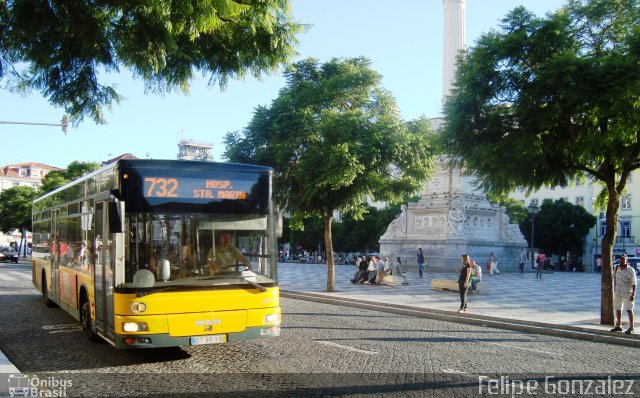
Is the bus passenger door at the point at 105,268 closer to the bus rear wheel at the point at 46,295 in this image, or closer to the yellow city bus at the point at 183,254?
the yellow city bus at the point at 183,254

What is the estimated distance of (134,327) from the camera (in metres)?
8.31

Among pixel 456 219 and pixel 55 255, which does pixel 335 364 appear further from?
pixel 456 219

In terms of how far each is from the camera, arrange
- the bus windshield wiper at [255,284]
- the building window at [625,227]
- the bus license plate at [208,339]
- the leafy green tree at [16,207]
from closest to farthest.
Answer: the bus license plate at [208,339] → the bus windshield wiper at [255,284] → the building window at [625,227] → the leafy green tree at [16,207]

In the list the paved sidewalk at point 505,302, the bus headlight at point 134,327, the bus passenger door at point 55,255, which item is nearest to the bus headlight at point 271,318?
the bus headlight at point 134,327

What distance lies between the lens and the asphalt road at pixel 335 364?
755cm

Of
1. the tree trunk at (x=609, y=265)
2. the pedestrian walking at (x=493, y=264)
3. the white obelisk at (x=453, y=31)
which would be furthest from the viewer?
the white obelisk at (x=453, y=31)

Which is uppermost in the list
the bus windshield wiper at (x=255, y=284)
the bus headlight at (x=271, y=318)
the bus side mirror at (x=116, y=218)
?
the bus side mirror at (x=116, y=218)

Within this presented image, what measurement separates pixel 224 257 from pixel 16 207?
71991 mm

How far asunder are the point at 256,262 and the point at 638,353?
726cm

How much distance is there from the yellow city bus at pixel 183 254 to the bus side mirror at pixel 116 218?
0.04 ft

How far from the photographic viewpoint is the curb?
12.6m

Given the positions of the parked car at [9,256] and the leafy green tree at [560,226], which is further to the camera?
the leafy green tree at [560,226]

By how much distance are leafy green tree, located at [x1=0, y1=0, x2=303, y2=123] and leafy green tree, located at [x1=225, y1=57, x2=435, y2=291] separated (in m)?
11.7

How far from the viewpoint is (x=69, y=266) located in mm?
12414
